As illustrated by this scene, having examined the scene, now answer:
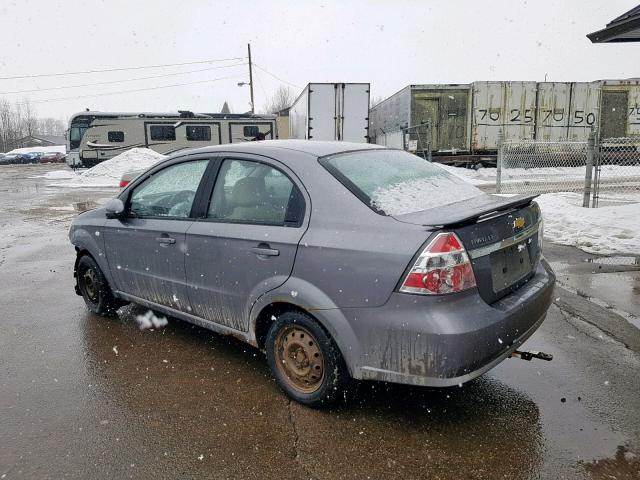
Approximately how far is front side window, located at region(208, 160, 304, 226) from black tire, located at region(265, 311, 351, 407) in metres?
0.65

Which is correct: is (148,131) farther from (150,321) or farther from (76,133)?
(150,321)

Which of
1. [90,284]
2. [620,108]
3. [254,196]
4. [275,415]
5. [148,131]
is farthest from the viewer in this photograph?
[148,131]

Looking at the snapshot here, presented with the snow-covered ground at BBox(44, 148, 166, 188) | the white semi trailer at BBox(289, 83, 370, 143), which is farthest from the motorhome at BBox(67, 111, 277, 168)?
the white semi trailer at BBox(289, 83, 370, 143)

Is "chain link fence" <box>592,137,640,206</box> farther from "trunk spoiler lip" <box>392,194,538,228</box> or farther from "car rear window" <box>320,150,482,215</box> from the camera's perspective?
"trunk spoiler lip" <box>392,194,538,228</box>

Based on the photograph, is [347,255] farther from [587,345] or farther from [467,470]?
[587,345]

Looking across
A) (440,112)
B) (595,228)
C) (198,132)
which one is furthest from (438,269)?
(198,132)

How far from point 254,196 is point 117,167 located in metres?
22.3

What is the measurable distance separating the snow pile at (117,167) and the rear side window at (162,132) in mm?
2184

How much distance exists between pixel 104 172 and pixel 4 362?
21410 millimetres

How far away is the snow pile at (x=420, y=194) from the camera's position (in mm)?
2855

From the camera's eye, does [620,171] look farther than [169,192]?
Yes

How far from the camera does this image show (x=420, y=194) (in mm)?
3137

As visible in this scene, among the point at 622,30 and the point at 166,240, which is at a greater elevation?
the point at 622,30

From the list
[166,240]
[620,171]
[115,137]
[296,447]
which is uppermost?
[115,137]
